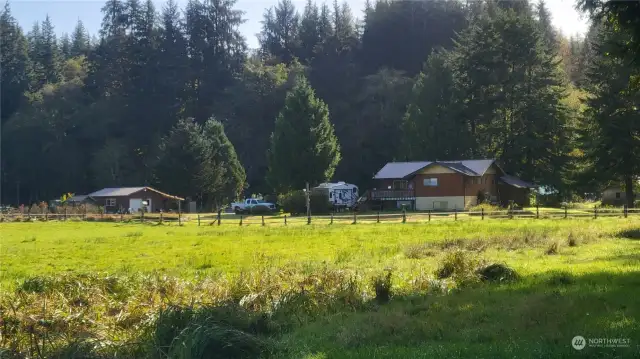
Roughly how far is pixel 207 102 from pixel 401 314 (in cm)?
8797

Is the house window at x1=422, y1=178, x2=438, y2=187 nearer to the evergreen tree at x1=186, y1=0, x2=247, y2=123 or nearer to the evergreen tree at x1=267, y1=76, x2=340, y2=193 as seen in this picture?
the evergreen tree at x1=267, y1=76, x2=340, y2=193

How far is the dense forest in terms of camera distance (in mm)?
69938

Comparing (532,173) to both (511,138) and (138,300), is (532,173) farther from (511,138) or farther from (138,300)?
(138,300)

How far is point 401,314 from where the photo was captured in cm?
1005

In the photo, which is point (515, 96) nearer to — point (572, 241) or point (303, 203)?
point (303, 203)

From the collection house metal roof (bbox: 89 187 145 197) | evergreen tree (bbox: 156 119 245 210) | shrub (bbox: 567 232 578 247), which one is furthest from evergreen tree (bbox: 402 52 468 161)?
shrub (bbox: 567 232 578 247)

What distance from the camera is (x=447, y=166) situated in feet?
201

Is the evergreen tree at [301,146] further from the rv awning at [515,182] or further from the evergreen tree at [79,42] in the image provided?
the evergreen tree at [79,42]

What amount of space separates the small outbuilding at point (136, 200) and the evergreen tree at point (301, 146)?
12518mm

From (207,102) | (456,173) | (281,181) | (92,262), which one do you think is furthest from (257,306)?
(207,102)

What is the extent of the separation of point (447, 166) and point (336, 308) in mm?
51854

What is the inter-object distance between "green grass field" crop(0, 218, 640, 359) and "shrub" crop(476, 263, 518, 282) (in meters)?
0.18

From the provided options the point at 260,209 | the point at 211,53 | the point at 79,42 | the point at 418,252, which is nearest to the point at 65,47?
the point at 79,42

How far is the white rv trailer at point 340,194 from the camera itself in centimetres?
6475
